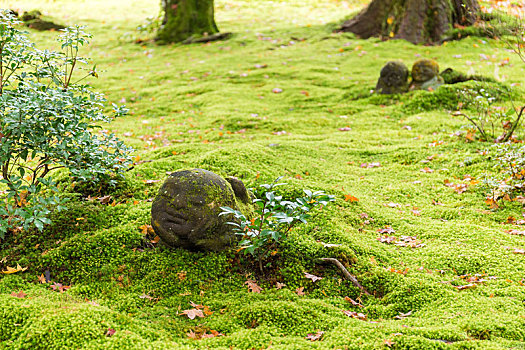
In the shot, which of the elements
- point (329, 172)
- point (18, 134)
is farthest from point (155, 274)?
point (329, 172)

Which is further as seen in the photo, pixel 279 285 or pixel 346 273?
pixel 346 273

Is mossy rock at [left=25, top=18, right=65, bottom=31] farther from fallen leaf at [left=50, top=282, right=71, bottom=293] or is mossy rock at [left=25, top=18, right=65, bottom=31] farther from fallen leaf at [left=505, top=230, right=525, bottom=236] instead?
fallen leaf at [left=505, top=230, right=525, bottom=236]

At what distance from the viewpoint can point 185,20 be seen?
55.9 feet

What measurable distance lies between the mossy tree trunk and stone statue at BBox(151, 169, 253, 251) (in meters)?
14.3

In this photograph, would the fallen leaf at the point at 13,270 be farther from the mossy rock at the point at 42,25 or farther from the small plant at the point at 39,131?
the mossy rock at the point at 42,25

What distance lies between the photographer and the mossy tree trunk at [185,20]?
16812 mm

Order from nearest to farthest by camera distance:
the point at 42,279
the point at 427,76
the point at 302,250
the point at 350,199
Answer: the point at 42,279
the point at 302,250
the point at 350,199
the point at 427,76

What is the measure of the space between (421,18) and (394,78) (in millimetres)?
6375

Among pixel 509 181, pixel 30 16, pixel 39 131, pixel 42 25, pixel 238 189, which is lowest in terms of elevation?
pixel 509 181

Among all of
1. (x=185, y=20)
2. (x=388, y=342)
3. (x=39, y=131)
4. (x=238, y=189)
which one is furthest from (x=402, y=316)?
(x=185, y=20)

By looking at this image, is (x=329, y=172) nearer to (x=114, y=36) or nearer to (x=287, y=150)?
(x=287, y=150)

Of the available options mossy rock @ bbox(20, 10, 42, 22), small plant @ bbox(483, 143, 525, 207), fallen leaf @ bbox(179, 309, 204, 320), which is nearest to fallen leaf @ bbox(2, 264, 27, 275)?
fallen leaf @ bbox(179, 309, 204, 320)

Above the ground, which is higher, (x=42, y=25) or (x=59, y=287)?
(x=42, y=25)

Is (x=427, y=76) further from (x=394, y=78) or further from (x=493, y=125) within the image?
(x=493, y=125)
